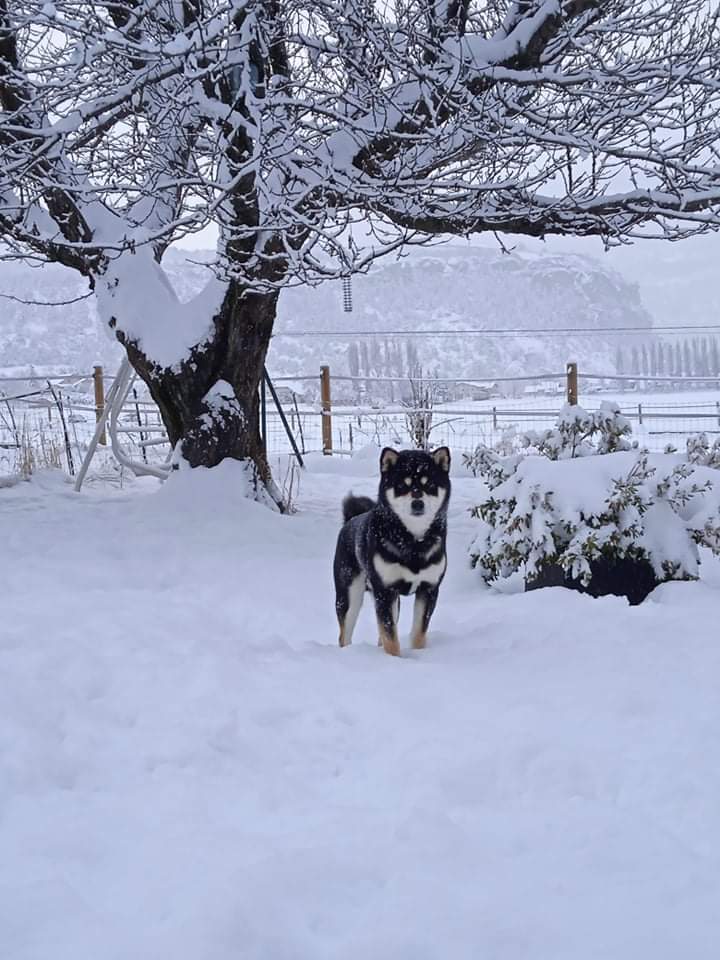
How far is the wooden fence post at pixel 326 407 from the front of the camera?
44.2ft

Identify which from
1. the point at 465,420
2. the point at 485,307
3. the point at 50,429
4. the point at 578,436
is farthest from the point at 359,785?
the point at 485,307

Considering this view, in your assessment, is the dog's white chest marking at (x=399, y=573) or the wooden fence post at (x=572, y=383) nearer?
the dog's white chest marking at (x=399, y=573)

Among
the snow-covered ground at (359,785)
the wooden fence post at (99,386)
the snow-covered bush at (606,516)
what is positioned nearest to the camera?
the snow-covered ground at (359,785)

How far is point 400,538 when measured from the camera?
12.9 ft

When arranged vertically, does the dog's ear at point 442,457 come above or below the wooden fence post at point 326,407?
below

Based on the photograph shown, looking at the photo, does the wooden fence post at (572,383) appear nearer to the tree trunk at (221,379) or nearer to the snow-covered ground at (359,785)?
the tree trunk at (221,379)

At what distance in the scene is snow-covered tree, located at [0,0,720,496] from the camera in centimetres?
578

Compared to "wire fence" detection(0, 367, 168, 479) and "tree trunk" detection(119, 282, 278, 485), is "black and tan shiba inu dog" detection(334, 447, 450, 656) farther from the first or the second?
"wire fence" detection(0, 367, 168, 479)

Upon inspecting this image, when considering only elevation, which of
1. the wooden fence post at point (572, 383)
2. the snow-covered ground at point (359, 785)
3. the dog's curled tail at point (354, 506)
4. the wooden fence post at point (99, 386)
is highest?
the wooden fence post at point (99, 386)

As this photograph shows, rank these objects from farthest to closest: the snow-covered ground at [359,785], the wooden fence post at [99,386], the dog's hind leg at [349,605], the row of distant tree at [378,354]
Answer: the row of distant tree at [378,354]
the wooden fence post at [99,386]
the dog's hind leg at [349,605]
the snow-covered ground at [359,785]

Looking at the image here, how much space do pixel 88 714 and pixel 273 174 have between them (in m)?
5.54

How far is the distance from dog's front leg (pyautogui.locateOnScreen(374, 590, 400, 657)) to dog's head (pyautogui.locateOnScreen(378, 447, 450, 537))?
339mm

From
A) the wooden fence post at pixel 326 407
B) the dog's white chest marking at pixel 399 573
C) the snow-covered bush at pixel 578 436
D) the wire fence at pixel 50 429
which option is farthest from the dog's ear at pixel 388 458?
the wooden fence post at pixel 326 407

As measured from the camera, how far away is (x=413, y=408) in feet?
38.7
